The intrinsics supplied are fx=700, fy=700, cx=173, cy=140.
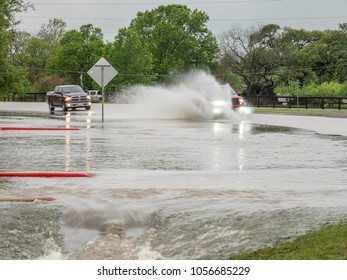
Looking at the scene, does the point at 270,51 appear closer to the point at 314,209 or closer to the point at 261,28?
the point at 261,28

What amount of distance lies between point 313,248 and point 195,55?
4091 inches

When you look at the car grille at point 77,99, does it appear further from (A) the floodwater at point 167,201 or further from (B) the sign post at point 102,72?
(A) the floodwater at point 167,201

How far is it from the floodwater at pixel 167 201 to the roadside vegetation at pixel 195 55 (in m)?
77.2

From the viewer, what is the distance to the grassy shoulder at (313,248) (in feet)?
24.3

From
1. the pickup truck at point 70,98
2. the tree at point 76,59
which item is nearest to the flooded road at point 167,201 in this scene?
the pickup truck at point 70,98

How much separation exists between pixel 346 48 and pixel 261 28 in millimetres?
17607

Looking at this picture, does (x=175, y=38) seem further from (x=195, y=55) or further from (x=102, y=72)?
(x=102, y=72)

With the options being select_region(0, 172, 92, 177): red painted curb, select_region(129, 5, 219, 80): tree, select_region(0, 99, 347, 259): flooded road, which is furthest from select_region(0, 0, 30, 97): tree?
select_region(129, 5, 219, 80): tree

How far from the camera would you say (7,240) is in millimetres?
9164

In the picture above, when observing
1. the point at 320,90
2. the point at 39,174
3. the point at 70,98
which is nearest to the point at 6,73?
the point at 70,98

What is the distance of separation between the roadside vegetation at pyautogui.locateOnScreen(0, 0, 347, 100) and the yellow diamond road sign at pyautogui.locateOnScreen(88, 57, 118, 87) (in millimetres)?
62854

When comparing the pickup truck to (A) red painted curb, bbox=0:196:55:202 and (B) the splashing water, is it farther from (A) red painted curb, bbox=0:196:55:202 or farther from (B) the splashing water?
(A) red painted curb, bbox=0:196:55:202

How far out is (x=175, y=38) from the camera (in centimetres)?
10806

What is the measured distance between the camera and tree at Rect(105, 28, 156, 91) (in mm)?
98938
